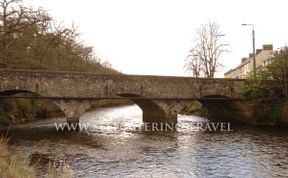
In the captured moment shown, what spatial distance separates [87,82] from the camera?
23.5 meters

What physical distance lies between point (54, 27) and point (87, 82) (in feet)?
48.0

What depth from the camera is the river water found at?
12.1 meters

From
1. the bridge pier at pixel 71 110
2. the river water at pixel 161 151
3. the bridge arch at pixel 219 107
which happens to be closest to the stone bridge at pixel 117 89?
the bridge pier at pixel 71 110

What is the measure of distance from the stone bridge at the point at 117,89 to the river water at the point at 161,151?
2.29m

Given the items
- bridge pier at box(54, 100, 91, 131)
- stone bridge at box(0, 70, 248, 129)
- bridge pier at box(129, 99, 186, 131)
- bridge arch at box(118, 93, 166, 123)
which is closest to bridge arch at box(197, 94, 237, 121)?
stone bridge at box(0, 70, 248, 129)

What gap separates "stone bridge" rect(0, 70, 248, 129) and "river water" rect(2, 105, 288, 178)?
7.52 feet

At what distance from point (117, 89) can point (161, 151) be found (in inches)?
367

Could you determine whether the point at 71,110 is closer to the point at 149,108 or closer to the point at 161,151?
the point at 149,108

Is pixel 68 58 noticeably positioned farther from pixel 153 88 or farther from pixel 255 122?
pixel 255 122

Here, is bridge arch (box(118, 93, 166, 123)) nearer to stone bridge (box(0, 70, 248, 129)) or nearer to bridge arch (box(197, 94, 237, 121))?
stone bridge (box(0, 70, 248, 129))

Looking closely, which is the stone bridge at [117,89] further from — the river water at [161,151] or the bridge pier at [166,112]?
the river water at [161,151]

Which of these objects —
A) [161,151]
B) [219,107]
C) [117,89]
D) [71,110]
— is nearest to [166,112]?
[117,89]

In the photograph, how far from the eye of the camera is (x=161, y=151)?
15.8 meters

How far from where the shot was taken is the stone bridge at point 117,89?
2192 cm
